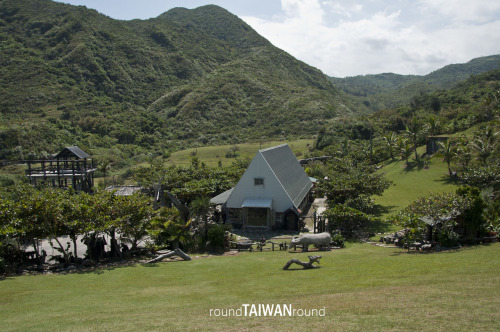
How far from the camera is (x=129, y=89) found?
11606 cm

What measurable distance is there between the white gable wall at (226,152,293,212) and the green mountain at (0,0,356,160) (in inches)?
1969

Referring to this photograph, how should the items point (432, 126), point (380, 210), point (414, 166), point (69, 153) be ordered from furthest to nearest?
1. point (432, 126)
2. point (414, 166)
3. point (69, 153)
4. point (380, 210)

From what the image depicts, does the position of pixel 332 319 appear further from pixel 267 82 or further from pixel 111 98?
pixel 267 82

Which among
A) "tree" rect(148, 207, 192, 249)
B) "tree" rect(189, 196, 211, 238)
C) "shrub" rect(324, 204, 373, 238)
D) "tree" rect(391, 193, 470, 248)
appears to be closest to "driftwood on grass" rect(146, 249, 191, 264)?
"tree" rect(148, 207, 192, 249)

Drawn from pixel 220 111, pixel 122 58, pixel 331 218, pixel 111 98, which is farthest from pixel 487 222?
pixel 122 58

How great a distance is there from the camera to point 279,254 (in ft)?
65.4

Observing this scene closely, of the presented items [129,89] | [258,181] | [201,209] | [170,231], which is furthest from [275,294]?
[129,89]

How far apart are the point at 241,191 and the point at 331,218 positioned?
26.5ft

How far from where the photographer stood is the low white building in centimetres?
2780

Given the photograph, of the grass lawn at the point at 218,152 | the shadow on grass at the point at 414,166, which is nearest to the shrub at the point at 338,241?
the shadow on grass at the point at 414,166

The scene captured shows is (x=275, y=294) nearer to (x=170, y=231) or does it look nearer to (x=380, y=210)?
(x=170, y=231)

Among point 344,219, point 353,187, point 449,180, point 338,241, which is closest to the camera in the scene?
point 338,241

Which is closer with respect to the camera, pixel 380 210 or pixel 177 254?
pixel 177 254

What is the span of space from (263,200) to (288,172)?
5391mm
